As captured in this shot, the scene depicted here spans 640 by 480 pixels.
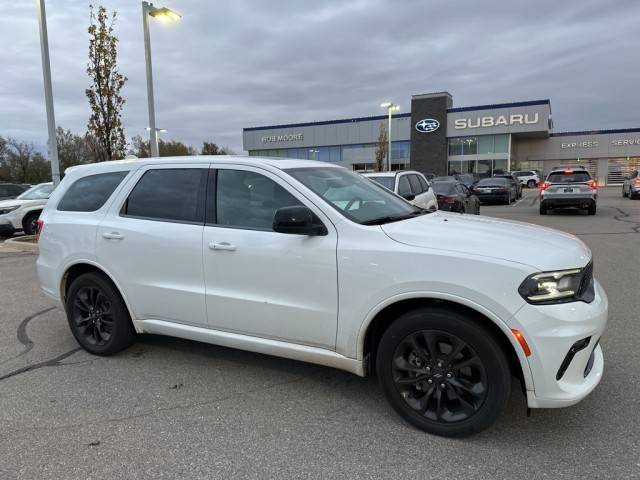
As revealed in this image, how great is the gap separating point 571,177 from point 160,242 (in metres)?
16.7

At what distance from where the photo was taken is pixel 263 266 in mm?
3488

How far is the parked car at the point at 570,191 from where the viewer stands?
16703 millimetres

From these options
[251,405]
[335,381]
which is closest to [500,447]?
[335,381]

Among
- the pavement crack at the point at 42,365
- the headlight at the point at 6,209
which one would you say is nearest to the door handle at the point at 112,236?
the pavement crack at the point at 42,365

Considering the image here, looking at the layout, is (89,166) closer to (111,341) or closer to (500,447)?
(111,341)

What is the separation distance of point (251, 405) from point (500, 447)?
169cm

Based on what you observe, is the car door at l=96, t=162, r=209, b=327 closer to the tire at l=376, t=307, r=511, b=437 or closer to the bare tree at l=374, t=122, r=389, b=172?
the tire at l=376, t=307, r=511, b=437

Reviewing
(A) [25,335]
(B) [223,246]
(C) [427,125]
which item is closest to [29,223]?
(A) [25,335]

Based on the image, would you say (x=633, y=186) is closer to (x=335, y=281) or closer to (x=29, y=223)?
(x=29, y=223)

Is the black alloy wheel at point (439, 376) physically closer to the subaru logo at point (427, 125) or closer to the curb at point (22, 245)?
the curb at point (22, 245)

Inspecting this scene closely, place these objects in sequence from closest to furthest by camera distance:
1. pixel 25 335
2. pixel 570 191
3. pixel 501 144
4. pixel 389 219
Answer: pixel 389 219, pixel 25 335, pixel 570 191, pixel 501 144

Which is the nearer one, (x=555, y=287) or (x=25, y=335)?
(x=555, y=287)

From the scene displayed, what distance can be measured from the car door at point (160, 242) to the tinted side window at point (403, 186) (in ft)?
21.8

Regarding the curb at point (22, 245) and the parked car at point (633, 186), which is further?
the parked car at point (633, 186)
